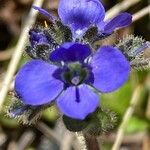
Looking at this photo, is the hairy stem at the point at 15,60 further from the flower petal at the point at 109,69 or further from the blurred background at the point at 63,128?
the flower petal at the point at 109,69

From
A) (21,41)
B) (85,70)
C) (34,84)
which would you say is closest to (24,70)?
(34,84)

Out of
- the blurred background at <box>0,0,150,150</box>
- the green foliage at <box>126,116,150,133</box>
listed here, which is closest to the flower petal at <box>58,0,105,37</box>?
the blurred background at <box>0,0,150,150</box>

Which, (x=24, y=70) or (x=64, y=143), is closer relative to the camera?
(x=24, y=70)

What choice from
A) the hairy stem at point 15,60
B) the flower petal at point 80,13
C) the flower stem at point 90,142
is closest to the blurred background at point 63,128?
the hairy stem at point 15,60

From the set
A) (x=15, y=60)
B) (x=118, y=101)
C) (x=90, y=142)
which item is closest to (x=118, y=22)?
(x=90, y=142)

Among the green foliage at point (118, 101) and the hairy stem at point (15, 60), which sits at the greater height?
the hairy stem at point (15, 60)

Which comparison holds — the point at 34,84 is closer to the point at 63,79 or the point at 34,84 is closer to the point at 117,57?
the point at 63,79

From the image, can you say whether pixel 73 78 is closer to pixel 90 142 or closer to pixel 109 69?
pixel 109 69
